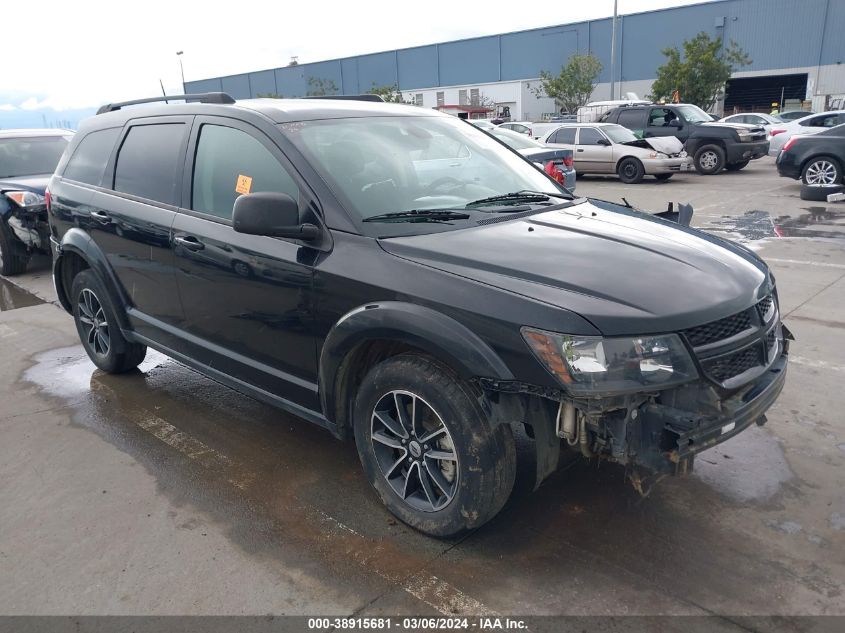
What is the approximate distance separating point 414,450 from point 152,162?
101 inches

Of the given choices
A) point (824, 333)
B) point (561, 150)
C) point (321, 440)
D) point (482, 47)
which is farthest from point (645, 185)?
point (482, 47)

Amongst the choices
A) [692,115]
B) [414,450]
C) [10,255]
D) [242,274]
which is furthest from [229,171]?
[692,115]

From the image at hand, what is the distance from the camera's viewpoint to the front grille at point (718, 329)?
102 inches

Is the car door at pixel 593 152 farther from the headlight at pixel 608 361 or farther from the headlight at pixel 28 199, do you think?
the headlight at pixel 608 361

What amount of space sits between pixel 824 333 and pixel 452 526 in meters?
4.10

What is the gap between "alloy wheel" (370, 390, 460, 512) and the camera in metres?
2.93

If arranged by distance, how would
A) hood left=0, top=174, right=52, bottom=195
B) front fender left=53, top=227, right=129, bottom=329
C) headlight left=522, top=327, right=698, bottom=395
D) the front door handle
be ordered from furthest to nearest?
hood left=0, top=174, right=52, bottom=195
front fender left=53, top=227, right=129, bottom=329
the front door handle
headlight left=522, top=327, right=698, bottom=395

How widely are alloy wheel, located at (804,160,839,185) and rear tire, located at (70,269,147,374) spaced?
12.9m

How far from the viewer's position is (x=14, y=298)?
7.96 metres

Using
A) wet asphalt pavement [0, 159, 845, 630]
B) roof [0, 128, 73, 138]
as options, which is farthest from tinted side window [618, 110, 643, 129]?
wet asphalt pavement [0, 159, 845, 630]

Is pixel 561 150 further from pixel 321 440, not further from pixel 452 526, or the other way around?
pixel 452 526

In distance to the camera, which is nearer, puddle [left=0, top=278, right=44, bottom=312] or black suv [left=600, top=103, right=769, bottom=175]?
puddle [left=0, top=278, right=44, bottom=312]

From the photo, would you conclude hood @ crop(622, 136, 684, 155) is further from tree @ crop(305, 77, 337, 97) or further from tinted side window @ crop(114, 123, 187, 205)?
tree @ crop(305, 77, 337, 97)

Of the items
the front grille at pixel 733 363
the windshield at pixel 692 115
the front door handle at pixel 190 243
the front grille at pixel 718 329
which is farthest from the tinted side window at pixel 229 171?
the windshield at pixel 692 115
